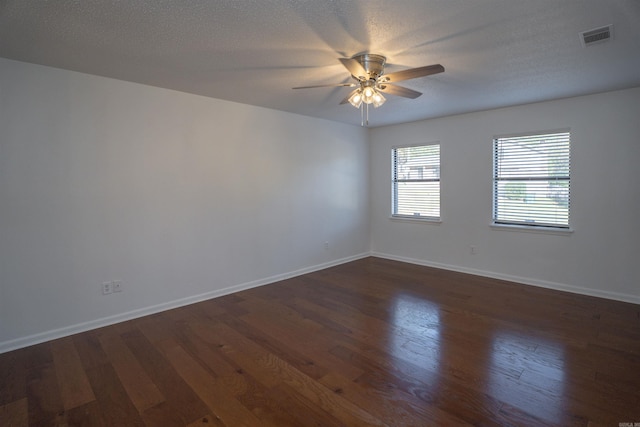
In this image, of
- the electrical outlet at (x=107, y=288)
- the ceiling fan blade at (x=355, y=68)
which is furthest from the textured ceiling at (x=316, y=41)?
the electrical outlet at (x=107, y=288)

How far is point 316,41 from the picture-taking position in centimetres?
233

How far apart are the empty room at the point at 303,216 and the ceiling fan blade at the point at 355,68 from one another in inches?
0.7

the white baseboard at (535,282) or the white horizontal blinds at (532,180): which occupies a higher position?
the white horizontal blinds at (532,180)

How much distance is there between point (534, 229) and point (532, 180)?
2.12ft

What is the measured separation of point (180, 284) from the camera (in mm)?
3684

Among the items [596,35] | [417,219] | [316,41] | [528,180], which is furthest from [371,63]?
[417,219]

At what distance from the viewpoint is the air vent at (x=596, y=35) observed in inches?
86.2

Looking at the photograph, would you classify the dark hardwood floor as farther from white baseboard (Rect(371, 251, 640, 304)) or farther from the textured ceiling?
the textured ceiling

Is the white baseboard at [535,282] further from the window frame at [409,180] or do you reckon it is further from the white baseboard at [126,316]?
the white baseboard at [126,316]

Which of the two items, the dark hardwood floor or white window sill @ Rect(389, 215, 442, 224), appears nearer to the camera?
the dark hardwood floor

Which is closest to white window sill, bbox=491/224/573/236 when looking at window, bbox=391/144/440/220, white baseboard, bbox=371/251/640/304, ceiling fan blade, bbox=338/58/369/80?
white baseboard, bbox=371/251/640/304

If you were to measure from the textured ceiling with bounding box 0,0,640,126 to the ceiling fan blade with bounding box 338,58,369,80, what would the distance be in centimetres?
15

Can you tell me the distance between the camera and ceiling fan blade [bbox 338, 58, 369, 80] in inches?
90.8

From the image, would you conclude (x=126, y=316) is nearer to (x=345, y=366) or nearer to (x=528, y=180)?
(x=345, y=366)
